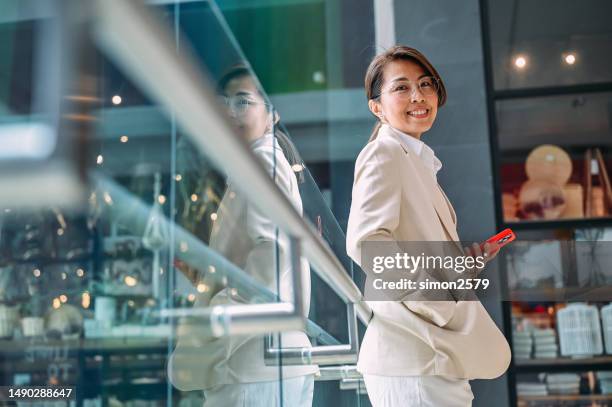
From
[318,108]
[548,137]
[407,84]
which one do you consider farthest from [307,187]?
[548,137]

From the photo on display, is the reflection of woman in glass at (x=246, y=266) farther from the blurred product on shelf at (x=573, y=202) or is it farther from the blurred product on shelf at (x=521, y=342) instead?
the blurred product on shelf at (x=573, y=202)

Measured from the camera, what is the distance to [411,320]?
1.68 meters

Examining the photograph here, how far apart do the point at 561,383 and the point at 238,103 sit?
2270 millimetres

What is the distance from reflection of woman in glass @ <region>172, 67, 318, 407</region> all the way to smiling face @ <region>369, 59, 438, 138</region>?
88 centimetres

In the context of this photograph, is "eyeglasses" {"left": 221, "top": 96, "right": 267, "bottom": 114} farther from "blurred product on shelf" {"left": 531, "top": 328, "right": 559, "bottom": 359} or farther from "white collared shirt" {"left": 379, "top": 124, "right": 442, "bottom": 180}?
"blurred product on shelf" {"left": 531, "top": 328, "right": 559, "bottom": 359}

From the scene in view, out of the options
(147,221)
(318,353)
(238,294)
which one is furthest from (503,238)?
(147,221)

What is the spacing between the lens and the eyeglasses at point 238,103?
42.8 inches

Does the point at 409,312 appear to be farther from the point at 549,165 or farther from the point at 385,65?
the point at 549,165

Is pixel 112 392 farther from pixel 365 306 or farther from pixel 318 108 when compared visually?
pixel 318 108

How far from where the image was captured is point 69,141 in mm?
318

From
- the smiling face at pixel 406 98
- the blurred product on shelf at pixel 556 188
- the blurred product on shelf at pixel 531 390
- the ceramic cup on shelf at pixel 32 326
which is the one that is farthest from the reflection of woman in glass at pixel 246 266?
the blurred product on shelf at pixel 556 188

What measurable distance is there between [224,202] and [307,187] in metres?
0.84

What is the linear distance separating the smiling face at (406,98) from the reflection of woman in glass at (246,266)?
884mm

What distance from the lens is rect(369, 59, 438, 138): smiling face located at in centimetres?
213
